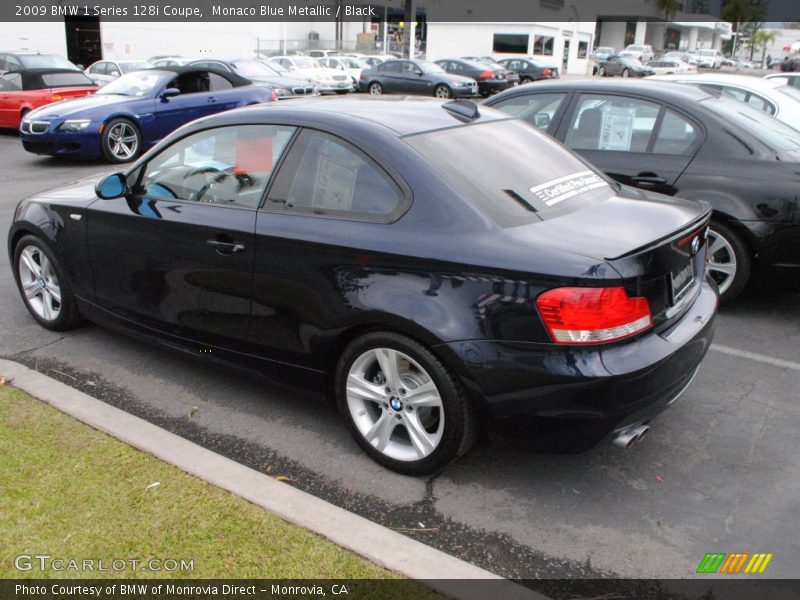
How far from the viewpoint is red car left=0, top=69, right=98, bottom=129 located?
50.5 feet

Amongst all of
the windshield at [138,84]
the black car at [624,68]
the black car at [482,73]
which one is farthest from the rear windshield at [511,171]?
the black car at [624,68]

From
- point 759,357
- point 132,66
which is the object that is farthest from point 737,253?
point 132,66

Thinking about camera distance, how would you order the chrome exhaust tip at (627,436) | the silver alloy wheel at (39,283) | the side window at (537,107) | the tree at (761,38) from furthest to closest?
the tree at (761,38) < the side window at (537,107) < the silver alloy wheel at (39,283) < the chrome exhaust tip at (627,436)

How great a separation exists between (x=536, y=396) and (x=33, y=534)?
80.9 inches

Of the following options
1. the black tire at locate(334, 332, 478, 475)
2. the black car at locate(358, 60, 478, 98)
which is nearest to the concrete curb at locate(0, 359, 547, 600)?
the black tire at locate(334, 332, 478, 475)

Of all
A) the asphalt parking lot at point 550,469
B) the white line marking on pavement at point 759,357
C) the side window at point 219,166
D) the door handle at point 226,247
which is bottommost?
the asphalt parking lot at point 550,469

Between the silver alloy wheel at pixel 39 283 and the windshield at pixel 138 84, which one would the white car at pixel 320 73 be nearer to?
the windshield at pixel 138 84

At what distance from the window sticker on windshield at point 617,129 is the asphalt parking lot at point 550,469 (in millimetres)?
1877

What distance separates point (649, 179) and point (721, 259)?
2.62 ft

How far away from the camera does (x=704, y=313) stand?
3.59 m

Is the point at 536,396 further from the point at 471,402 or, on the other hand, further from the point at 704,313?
the point at 704,313

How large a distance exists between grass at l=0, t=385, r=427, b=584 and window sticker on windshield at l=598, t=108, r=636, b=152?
4.31 metres

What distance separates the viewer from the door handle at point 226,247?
3.78m

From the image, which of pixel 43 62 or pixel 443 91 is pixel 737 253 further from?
pixel 443 91
